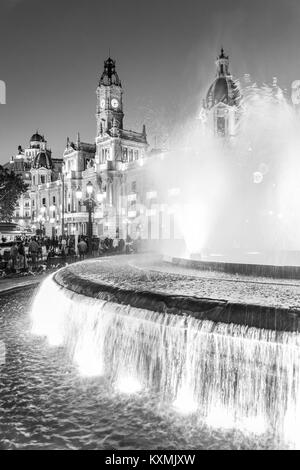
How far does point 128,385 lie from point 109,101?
71890 mm

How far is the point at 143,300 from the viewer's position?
515 centimetres

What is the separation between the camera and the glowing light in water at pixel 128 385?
509 centimetres

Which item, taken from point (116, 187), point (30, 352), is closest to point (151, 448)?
point (30, 352)

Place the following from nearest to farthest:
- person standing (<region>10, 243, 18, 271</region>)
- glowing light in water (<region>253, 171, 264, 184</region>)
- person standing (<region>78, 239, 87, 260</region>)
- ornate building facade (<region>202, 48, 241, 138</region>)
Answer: person standing (<region>10, 243, 18, 271</region>), person standing (<region>78, 239, 87, 260</region>), glowing light in water (<region>253, 171, 264, 184</region>), ornate building facade (<region>202, 48, 241, 138</region>)

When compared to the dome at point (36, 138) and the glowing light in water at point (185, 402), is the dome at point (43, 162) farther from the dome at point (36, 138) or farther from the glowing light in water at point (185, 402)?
the glowing light in water at point (185, 402)

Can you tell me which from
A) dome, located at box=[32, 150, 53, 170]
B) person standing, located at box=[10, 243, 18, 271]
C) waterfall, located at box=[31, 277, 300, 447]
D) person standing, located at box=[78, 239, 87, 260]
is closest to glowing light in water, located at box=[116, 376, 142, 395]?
waterfall, located at box=[31, 277, 300, 447]

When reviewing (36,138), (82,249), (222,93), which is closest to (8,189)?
(82,249)

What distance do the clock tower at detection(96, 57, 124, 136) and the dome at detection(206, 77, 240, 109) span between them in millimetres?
20338

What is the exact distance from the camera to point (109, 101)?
71688mm

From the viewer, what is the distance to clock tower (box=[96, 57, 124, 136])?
7112cm

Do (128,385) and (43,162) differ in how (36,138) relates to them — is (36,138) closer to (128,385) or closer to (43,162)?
(43,162)

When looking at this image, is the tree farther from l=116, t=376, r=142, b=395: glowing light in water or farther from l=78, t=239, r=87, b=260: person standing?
l=116, t=376, r=142, b=395: glowing light in water

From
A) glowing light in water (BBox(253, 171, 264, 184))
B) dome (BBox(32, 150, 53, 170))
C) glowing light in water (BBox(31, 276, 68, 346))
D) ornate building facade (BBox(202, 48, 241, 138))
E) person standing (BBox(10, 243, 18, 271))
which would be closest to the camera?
glowing light in water (BBox(31, 276, 68, 346))

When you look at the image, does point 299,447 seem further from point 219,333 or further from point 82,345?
point 82,345
